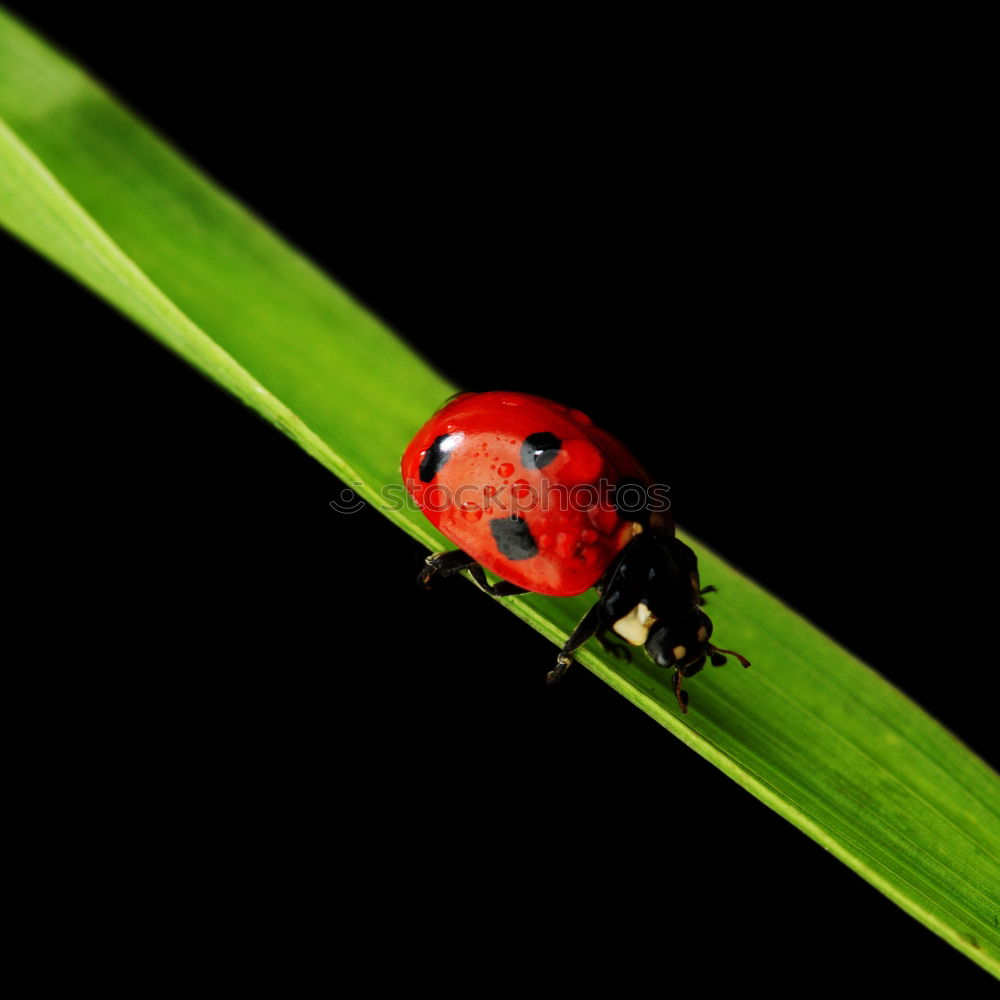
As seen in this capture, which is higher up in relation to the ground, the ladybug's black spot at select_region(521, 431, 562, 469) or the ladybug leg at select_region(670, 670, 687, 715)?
the ladybug's black spot at select_region(521, 431, 562, 469)

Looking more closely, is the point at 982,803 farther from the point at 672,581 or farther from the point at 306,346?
the point at 306,346

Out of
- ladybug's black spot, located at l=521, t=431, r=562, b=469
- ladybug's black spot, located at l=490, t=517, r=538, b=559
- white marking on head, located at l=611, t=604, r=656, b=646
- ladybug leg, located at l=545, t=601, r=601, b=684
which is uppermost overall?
ladybug's black spot, located at l=521, t=431, r=562, b=469

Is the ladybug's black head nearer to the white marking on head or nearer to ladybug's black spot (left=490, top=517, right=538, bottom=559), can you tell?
the white marking on head

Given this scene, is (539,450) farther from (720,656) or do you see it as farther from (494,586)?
(720,656)

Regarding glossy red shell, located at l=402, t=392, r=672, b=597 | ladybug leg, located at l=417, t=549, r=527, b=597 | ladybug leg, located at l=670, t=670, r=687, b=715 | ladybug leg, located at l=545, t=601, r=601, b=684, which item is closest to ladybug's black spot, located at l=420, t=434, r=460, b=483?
glossy red shell, located at l=402, t=392, r=672, b=597

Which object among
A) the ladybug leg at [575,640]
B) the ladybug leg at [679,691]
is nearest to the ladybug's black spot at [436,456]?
the ladybug leg at [575,640]

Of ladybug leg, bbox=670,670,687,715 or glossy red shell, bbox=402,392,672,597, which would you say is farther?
glossy red shell, bbox=402,392,672,597

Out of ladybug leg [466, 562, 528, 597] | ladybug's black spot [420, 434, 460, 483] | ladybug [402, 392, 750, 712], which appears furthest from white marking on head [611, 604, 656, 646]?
ladybug's black spot [420, 434, 460, 483]
